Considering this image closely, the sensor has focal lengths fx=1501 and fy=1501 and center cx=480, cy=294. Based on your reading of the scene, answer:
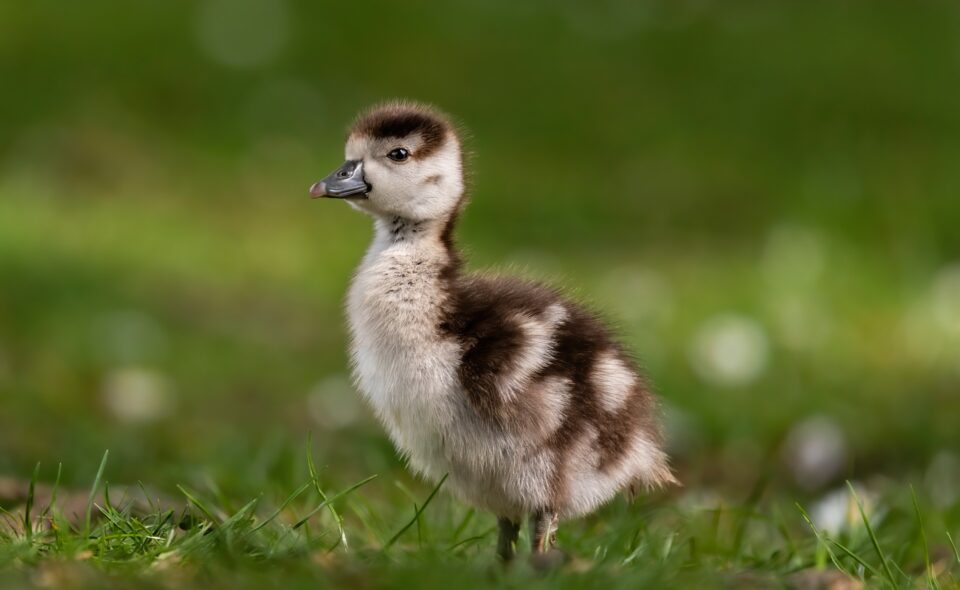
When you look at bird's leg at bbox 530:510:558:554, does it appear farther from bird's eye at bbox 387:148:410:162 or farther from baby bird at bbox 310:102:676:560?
bird's eye at bbox 387:148:410:162

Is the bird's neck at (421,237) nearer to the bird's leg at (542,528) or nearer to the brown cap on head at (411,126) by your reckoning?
the brown cap on head at (411,126)

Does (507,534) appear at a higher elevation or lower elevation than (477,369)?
lower

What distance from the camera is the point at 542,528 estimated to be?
438 cm

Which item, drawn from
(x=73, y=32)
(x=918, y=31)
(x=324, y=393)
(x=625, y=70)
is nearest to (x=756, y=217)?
(x=625, y=70)

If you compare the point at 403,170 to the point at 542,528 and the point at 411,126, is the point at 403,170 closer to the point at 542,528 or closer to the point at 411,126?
the point at 411,126

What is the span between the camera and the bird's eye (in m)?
4.69

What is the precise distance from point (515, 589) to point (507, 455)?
0.68m

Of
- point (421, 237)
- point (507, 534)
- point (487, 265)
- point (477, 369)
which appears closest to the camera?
point (477, 369)

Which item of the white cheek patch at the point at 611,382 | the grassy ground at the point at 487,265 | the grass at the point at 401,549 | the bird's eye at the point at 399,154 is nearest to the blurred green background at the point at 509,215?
the grassy ground at the point at 487,265

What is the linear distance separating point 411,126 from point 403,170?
15 centimetres

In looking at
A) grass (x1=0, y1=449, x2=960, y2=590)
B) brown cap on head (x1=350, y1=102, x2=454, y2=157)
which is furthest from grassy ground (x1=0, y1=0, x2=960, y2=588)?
brown cap on head (x1=350, y1=102, x2=454, y2=157)

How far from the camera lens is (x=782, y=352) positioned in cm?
919

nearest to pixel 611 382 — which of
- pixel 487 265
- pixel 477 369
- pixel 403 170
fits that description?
pixel 477 369

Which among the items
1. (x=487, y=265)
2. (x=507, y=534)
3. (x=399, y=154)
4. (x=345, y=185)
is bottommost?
(x=487, y=265)
